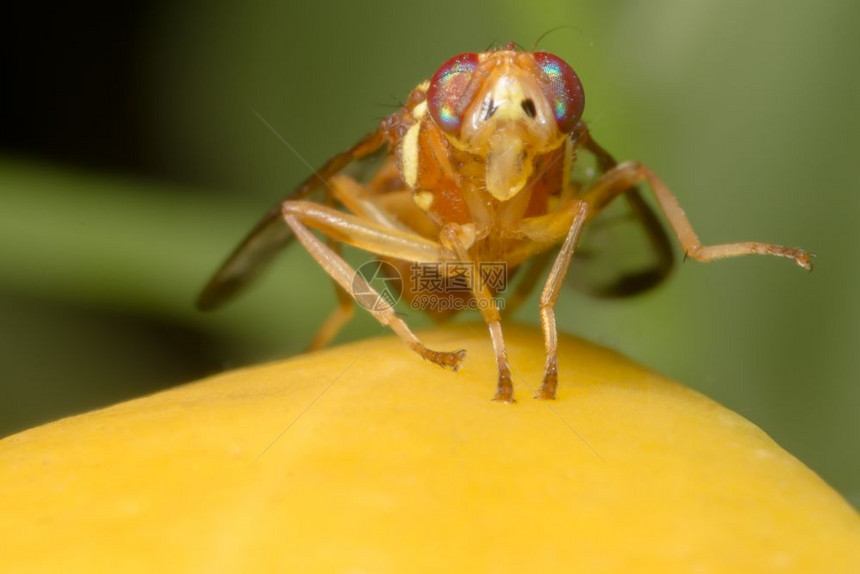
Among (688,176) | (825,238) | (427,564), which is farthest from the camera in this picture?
(688,176)

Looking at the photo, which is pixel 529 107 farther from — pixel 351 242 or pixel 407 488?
pixel 407 488

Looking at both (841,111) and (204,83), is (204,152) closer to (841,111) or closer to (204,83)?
(204,83)

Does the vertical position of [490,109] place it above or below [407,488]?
above

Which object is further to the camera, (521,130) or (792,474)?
(521,130)

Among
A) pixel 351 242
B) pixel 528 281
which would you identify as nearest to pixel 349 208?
pixel 351 242

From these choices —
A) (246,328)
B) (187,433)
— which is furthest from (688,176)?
(187,433)

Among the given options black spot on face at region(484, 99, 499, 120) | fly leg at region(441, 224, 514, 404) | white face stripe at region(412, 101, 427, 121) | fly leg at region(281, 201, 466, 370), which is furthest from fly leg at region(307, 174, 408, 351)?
black spot on face at region(484, 99, 499, 120)
